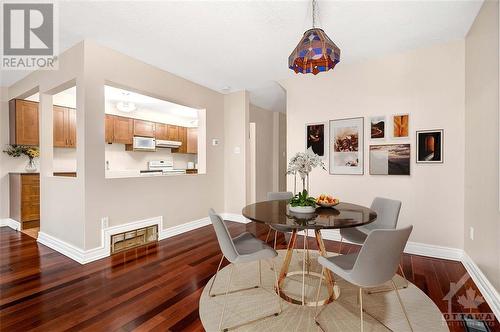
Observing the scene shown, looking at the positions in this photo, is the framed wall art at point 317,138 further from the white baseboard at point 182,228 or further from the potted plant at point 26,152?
the potted plant at point 26,152

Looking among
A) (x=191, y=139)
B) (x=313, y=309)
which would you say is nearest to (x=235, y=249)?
(x=313, y=309)

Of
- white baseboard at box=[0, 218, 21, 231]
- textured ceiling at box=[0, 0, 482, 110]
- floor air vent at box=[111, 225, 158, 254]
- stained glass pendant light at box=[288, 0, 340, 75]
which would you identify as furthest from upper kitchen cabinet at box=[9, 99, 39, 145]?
stained glass pendant light at box=[288, 0, 340, 75]

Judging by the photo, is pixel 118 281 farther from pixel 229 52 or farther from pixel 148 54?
pixel 229 52

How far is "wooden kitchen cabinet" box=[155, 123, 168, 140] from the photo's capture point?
19.5 feet

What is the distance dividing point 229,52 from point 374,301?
3.14m

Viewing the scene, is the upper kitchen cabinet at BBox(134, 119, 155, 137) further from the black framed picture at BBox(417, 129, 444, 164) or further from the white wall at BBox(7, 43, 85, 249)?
the black framed picture at BBox(417, 129, 444, 164)

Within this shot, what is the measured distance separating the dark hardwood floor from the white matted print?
1115mm

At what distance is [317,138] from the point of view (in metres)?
3.66

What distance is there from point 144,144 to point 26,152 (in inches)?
80.2

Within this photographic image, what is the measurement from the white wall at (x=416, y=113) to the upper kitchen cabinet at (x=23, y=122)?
16.7 feet

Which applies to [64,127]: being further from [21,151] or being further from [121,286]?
[121,286]

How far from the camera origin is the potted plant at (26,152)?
13.8 ft

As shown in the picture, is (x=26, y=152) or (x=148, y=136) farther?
(x=148, y=136)

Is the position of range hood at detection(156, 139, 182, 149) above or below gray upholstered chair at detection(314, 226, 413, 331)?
above
